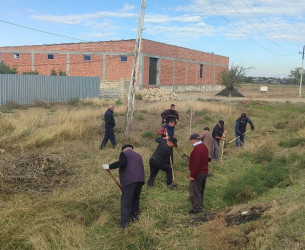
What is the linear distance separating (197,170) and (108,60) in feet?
116

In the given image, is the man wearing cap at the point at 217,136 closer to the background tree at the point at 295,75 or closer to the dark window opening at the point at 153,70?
the dark window opening at the point at 153,70

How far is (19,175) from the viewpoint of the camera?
738 centimetres

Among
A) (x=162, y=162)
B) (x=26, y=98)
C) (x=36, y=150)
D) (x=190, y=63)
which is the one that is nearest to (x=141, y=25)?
(x=36, y=150)

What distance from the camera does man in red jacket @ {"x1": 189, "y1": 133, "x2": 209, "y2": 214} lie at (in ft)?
21.4

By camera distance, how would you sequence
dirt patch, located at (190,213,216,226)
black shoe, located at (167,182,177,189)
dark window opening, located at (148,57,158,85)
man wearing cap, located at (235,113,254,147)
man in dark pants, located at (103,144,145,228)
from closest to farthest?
man in dark pants, located at (103,144,145,228) < dirt patch, located at (190,213,216,226) < black shoe, located at (167,182,177,189) < man wearing cap, located at (235,113,254,147) < dark window opening, located at (148,57,158,85)

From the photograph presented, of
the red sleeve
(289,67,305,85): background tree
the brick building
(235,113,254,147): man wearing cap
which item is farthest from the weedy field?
(289,67,305,85): background tree

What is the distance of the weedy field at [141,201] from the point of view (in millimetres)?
5051

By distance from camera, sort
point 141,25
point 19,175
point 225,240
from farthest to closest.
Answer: point 141,25
point 19,175
point 225,240

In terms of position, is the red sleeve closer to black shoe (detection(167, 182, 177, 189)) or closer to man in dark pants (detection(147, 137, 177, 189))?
man in dark pants (detection(147, 137, 177, 189))

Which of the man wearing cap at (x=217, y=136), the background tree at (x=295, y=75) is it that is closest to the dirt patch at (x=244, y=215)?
the man wearing cap at (x=217, y=136)

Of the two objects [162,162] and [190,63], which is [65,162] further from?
[190,63]

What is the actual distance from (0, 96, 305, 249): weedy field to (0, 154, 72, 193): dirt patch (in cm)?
2

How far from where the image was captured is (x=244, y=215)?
579 cm

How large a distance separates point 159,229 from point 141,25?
9.11 metres
